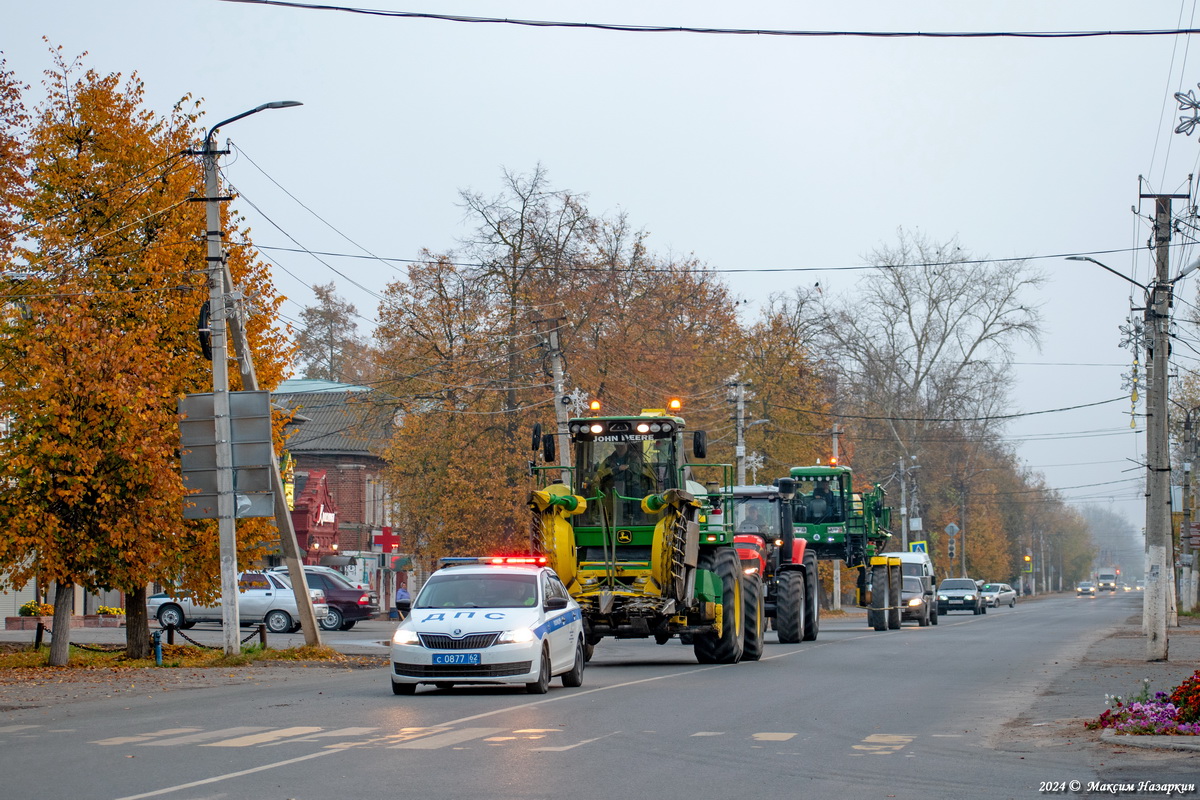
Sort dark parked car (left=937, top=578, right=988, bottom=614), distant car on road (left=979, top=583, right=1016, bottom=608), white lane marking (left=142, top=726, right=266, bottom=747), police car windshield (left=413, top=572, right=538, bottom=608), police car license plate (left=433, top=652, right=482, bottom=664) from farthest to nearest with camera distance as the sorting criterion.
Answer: distant car on road (left=979, top=583, right=1016, bottom=608)
dark parked car (left=937, top=578, right=988, bottom=614)
police car windshield (left=413, top=572, right=538, bottom=608)
police car license plate (left=433, top=652, right=482, bottom=664)
white lane marking (left=142, top=726, right=266, bottom=747)

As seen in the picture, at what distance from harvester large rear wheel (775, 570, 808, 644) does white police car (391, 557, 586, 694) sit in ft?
45.1

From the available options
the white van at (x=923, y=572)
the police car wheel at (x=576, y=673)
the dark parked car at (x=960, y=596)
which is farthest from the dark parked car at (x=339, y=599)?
the dark parked car at (x=960, y=596)

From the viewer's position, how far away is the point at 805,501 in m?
38.9

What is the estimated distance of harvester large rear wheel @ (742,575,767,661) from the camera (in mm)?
25344

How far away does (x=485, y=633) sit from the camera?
17.4 m

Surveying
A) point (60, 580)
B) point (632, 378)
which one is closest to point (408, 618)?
point (60, 580)

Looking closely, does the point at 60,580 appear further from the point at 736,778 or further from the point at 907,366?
the point at 907,366

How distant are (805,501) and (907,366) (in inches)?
1548

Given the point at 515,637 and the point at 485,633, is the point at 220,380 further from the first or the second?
the point at 515,637

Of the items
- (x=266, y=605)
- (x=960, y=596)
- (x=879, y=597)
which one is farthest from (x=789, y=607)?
(x=960, y=596)

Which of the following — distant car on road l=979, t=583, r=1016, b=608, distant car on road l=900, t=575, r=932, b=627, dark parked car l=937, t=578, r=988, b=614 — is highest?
distant car on road l=900, t=575, r=932, b=627

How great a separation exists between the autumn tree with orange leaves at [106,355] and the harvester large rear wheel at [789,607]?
11321mm

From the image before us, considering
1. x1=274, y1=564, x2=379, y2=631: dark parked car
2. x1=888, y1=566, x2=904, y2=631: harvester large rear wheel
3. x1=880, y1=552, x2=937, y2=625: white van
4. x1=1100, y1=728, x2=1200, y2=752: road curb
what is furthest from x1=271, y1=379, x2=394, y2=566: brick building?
x1=1100, y1=728, x2=1200, y2=752: road curb

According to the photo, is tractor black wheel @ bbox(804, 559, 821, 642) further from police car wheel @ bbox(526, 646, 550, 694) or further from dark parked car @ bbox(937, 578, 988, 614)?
dark parked car @ bbox(937, 578, 988, 614)
